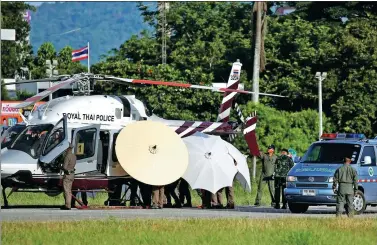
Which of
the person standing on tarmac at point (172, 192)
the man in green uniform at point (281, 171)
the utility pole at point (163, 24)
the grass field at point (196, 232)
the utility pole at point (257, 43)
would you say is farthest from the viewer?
the utility pole at point (163, 24)

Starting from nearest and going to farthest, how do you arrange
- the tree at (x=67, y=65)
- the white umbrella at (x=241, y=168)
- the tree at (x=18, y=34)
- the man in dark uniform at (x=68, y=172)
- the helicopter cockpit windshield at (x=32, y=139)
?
the man in dark uniform at (x=68, y=172) < the helicopter cockpit windshield at (x=32, y=139) < the white umbrella at (x=241, y=168) < the tree at (x=18, y=34) < the tree at (x=67, y=65)

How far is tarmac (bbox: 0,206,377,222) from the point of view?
89.5 feet

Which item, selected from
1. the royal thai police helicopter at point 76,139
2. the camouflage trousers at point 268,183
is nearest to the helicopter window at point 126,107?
the royal thai police helicopter at point 76,139

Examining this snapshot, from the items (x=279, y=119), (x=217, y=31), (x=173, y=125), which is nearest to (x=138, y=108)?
(x=173, y=125)

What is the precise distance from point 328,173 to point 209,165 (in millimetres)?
4758

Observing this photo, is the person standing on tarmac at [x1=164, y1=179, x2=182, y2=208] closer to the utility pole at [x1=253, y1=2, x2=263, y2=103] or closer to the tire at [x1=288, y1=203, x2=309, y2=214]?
the tire at [x1=288, y1=203, x2=309, y2=214]

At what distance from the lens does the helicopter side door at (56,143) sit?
31688 millimetres

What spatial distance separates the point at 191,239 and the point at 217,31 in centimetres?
6742

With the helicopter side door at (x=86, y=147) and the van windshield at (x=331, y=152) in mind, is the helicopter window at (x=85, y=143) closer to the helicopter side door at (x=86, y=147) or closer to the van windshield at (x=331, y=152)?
the helicopter side door at (x=86, y=147)

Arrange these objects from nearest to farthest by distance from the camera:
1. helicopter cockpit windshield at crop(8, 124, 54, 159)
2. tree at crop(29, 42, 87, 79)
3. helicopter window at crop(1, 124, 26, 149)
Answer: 1. helicopter cockpit windshield at crop(8, 124, 54, 159)
2. helicopter window at crop(1, 124, 26, 149)
3. tree at crop(29, 42, 87, 79)

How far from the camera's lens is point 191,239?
20562 mm

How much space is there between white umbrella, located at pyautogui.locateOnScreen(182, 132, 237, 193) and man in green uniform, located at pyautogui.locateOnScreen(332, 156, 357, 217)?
5711mm

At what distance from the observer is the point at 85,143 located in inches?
1280

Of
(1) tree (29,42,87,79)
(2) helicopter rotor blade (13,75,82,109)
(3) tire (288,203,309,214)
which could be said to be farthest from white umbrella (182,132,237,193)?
(1) tree (29,42,87,79)
